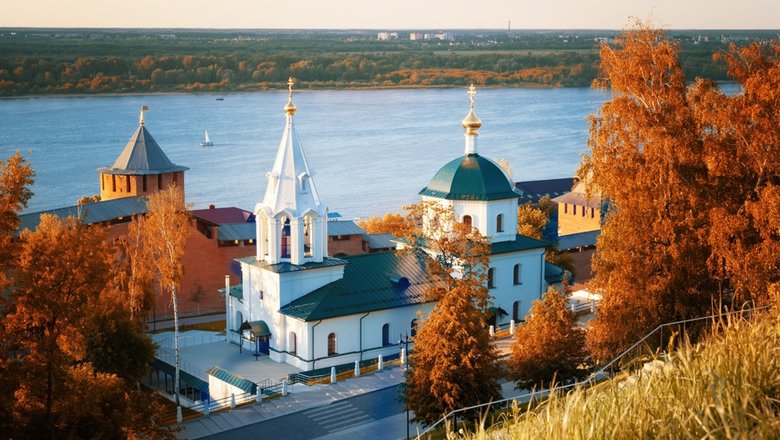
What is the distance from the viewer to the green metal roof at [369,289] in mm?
19844

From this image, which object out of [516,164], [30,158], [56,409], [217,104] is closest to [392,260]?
[56,409]

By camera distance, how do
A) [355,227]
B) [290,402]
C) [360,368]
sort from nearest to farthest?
[290,402] → [360,368] → [355,227]

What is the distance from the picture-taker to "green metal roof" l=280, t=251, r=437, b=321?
19.8 metres

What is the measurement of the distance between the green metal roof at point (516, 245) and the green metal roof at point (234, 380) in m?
6.85

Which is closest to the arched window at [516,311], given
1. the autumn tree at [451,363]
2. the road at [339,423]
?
the road at [339,423]

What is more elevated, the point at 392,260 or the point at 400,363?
the point at 392,260

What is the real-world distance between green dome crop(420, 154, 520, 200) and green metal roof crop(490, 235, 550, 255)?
3.45 ft

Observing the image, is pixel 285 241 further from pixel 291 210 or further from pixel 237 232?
pixel 237 232

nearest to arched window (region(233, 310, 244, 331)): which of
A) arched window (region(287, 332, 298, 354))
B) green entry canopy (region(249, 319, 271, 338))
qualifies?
green entry canopy (region(249, 319, 271, 338))

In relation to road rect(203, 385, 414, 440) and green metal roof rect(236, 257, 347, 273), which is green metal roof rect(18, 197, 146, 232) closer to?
green metal roof rect(236, 257, 347, 273)

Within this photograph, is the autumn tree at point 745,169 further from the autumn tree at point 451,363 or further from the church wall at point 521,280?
the church wall at point 521,280

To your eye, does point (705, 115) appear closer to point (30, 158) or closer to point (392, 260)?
point (392, 260)

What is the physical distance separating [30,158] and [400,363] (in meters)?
47.5

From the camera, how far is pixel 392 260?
21812mm
